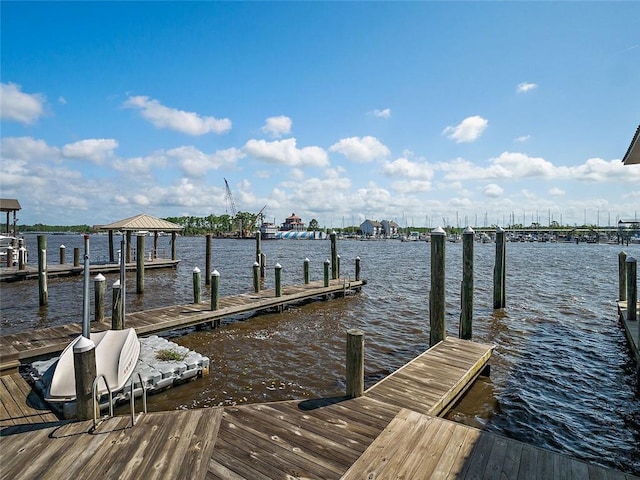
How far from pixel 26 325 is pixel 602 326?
2115 cm

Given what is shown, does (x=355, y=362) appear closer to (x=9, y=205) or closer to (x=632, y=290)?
(x=632, y=290)

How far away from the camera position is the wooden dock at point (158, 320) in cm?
828

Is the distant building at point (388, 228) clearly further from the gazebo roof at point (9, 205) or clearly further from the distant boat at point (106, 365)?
the distant boat at point (106, 365)

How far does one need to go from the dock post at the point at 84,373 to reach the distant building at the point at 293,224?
148 metres

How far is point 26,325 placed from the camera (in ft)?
42.4

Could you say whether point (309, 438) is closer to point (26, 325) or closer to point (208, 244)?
point (26, 325)

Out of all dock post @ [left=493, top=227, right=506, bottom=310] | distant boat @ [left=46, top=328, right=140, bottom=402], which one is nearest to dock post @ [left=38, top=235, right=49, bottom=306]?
distant boat @ [left=46, top=328, right=140, bottom=402]

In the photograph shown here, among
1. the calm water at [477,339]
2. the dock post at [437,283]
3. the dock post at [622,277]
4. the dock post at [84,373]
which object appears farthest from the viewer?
the dock post at [622,277]

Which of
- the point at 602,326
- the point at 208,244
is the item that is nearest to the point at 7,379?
the point at 208,244

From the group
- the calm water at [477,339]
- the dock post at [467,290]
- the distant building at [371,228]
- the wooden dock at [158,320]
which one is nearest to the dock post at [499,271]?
the calm water at [477,339]

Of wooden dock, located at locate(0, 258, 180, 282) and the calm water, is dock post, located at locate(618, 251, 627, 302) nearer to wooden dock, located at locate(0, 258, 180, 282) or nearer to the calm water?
the calm water

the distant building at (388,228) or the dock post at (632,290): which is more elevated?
the distant building at (388,228)

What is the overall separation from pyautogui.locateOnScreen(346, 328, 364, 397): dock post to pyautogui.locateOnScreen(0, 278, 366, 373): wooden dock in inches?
274

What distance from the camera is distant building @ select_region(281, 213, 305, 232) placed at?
155 metres
